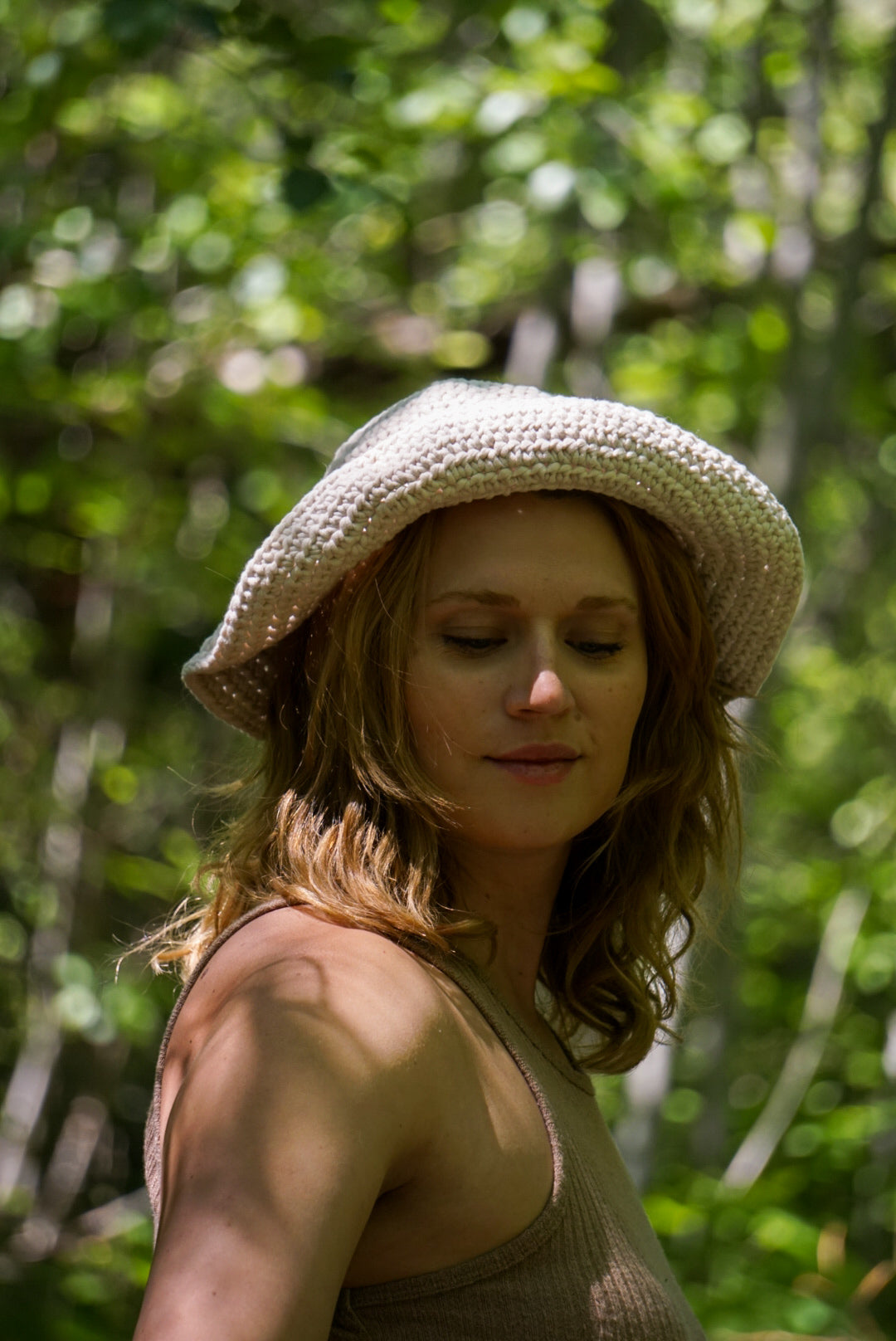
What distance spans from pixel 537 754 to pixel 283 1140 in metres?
0.55

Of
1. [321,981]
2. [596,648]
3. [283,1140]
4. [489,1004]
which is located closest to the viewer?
[283,1140]

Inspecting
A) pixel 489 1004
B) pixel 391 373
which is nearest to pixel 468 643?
pixel 489 1004

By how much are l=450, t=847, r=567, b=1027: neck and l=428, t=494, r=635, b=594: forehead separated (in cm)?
32

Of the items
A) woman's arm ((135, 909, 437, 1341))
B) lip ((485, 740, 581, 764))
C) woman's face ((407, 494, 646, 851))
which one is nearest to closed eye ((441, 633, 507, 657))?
woman's face ((407, 494, 646, 851))

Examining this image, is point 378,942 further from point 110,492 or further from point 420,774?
point 110,492

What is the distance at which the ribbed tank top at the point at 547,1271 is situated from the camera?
4.09 ft

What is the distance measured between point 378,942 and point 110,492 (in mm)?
3604

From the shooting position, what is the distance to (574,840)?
188 centimetres

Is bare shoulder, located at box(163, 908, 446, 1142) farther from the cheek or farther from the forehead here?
the forehead

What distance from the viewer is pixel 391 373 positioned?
17.6 ft

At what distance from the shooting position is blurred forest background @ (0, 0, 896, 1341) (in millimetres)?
3486

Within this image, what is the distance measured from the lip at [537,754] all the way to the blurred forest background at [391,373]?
63.4 inches

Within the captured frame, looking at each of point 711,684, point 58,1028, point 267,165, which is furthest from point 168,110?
point 711,684

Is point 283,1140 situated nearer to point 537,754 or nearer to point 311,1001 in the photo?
point 311,1001
